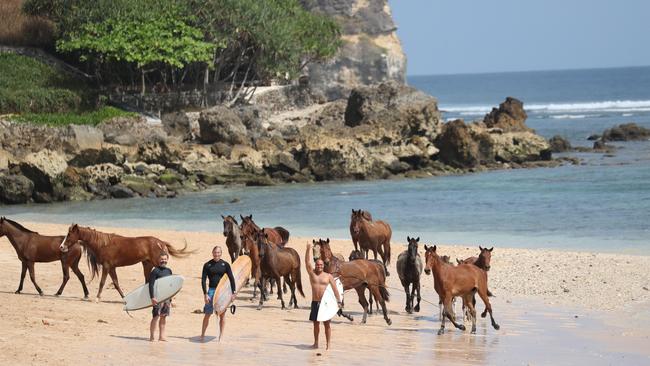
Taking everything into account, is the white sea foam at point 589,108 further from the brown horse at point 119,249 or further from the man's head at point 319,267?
the man's head at point 319,267

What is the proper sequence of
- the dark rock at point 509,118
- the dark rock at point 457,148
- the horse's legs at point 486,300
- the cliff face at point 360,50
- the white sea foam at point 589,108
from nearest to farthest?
the horse's legs at point 486,300
the dark rock at point 457,148
the dark rock at point 509,118
the cliff face at point 360,50
the white sea foam at point 589,108

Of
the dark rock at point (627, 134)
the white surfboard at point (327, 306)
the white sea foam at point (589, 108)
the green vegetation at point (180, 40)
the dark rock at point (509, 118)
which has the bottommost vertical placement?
the white surfboard at point (327, 306)

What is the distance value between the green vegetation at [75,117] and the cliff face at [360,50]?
17447 millimetres

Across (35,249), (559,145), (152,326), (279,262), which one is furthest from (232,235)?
(559,145)

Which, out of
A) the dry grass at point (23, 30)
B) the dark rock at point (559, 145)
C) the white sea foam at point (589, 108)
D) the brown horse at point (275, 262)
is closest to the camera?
the brown horse at point (275, 262)

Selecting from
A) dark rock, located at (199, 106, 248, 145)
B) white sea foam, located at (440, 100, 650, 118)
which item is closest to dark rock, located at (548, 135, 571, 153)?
dark rock, located at (199, 106, 248, 145)

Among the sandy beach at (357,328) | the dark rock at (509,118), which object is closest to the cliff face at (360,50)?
the dark rock at (509,118)

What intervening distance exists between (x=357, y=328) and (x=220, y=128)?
36737 mm

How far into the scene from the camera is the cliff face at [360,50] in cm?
7388

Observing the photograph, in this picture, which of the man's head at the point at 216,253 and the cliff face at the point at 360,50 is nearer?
the man's head at the point at 216,253

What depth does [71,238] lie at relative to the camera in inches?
731

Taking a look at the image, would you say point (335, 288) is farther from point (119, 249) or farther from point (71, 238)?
point (71, 238)

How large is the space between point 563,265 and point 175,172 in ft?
85.0

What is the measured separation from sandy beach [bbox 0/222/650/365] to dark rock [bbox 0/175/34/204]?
1880cm
